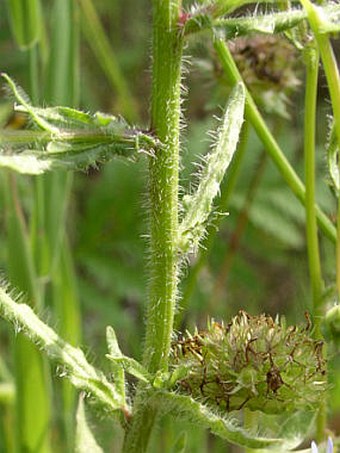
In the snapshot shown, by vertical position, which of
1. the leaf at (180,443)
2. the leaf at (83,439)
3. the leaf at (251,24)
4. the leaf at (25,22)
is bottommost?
the leaf at (180,443)

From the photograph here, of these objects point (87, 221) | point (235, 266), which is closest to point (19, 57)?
point (87, 221)

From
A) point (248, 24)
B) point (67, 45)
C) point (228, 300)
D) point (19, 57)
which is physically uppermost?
point (19, 57)

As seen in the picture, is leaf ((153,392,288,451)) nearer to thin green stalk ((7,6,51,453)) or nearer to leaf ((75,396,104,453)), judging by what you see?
leaf ((75,396,104,453))

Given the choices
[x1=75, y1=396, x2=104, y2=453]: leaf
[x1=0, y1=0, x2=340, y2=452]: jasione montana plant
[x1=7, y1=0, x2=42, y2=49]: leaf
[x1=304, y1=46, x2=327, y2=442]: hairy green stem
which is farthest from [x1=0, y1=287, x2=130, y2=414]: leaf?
[x1=7, y1=0, x2=42, y2=49]: leaf

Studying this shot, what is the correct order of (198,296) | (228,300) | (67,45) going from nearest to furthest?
(67,45)
(198,296)
(228,300)

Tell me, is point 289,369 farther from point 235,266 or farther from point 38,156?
point 235,266

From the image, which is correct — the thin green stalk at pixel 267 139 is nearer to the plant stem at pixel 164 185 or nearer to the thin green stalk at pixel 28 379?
the plant stem at pixel 164 185

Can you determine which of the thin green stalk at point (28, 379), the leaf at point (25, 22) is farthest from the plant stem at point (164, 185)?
the leaf at point (25, 22)
